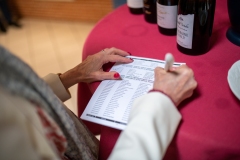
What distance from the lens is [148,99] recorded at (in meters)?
0.48

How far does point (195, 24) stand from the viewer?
23.5 inches

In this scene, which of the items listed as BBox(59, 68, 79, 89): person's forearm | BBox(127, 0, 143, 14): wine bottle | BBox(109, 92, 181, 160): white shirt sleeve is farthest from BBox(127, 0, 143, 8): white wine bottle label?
BBox(109, 92, 181, 160): white shirt sleeve

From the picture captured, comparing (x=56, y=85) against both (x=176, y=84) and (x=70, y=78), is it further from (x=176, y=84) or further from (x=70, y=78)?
(x=176, y=84)

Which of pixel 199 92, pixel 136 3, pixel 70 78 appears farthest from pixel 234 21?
pixel 70 78

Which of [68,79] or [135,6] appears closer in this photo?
[68,79]

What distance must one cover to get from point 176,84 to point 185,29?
18 centimetres

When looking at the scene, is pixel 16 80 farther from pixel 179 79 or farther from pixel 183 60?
pixel 183 60

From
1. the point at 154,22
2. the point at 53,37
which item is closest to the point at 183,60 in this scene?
the point at 154,22

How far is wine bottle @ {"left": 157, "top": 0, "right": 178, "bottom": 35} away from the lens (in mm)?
685

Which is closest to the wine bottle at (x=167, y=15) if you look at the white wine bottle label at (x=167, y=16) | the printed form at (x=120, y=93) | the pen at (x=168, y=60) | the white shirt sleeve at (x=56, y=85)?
the white wine bottle label at (x=167, y=16)

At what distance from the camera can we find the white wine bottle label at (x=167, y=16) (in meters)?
0.69

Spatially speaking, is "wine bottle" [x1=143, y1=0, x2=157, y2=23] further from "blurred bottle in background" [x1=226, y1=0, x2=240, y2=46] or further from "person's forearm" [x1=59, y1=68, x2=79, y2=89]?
"person's forearm" [x1=59, y1=68, x2=79, y2=89]

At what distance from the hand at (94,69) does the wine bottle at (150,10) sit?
21 cm

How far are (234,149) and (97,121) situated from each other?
286 millimetres
